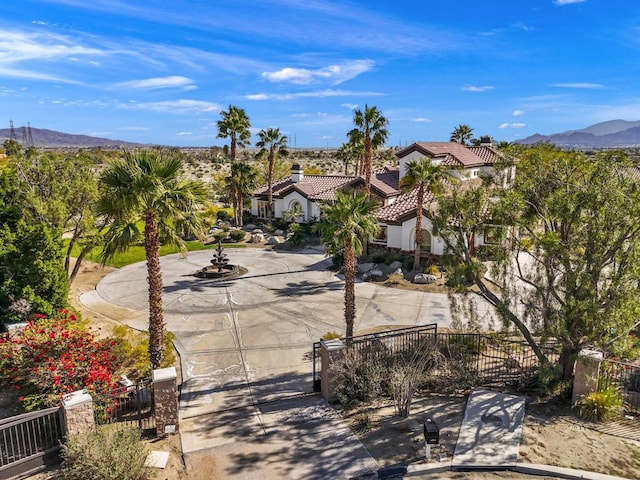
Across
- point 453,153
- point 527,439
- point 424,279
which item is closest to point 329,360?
point 527,439

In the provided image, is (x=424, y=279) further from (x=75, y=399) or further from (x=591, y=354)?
(x=75, y=399)

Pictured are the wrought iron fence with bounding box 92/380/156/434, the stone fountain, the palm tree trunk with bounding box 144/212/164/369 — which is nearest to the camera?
the wrought iron fence with bounding box 92/380/156/434

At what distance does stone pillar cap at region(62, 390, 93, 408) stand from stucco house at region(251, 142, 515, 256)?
20.8 m

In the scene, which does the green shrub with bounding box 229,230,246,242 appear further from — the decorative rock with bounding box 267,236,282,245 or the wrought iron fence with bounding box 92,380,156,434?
the wrought iron fence with bounding box 92,380,156,434

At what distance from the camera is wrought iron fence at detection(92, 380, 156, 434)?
1269 cm

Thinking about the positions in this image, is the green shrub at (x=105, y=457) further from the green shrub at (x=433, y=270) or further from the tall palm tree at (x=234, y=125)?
the tall palm tree at (x=234, y=125)

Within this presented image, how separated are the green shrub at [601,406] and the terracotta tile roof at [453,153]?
25.7 meters

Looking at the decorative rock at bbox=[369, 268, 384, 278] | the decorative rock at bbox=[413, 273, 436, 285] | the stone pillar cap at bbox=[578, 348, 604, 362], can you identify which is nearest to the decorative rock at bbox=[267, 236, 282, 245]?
the decorative rock at bbox=[369, 268, 384, 278]

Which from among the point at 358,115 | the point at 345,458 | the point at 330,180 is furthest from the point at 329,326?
→ the point at 330,180

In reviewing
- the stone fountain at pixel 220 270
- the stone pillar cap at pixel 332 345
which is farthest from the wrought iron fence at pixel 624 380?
the stone fountain at pixel 220 270

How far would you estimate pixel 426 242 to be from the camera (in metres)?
32.5

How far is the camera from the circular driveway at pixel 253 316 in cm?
1617

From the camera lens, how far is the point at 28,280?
18.6 m

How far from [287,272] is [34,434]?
2114 centimetres
